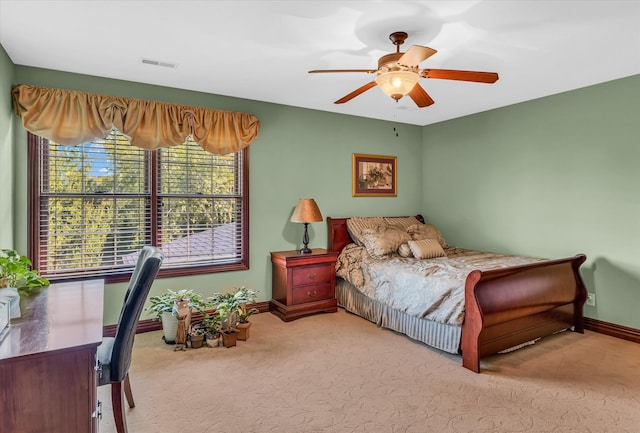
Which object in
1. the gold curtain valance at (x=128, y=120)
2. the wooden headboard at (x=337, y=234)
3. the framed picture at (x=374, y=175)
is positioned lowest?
the wooden headboard at (x=337, y=234)

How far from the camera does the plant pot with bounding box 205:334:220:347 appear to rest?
3.39 meters

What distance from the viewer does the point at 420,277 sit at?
11.4ft

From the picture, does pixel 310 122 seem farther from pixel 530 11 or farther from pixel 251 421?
pixel 251 421

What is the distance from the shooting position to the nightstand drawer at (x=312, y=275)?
4.16m

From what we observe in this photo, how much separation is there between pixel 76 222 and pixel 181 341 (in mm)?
1447

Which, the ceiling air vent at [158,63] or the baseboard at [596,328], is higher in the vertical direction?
the ceiling air vent at [158,63]

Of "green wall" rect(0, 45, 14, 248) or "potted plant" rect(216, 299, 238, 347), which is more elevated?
"green wall" rect(0, 45, 14, 248)

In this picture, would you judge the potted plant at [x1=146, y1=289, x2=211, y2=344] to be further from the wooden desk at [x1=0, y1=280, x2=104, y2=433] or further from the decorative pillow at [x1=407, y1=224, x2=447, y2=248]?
the decorative pillow at [x1=407, y1=224, x2=447, y2=248]

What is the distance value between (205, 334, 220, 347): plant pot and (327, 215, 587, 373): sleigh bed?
1568 mm

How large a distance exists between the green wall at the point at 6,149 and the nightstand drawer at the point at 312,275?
2.51 meters

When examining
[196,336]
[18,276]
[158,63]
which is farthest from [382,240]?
[18,276]

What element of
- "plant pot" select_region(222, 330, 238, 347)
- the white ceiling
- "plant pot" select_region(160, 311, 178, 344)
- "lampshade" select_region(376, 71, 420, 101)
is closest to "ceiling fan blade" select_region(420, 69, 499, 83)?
"lampshade" select_region(376, 71, 420, 101)

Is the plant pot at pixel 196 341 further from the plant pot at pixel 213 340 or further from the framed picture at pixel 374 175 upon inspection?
the framed picture at pixel 374 175

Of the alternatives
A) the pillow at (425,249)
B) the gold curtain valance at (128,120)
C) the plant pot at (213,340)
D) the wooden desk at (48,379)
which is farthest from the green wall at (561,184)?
the wooden desk at (48,379)
